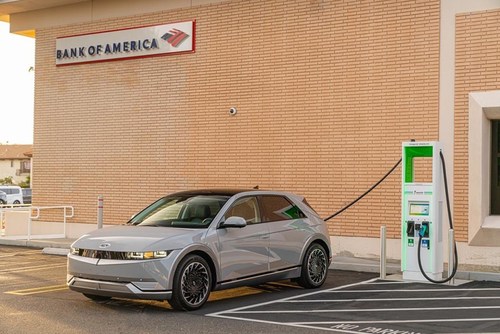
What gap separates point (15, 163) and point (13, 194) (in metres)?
49.4

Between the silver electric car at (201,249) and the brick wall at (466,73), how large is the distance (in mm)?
3953

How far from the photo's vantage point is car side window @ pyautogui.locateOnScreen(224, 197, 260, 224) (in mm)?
10341

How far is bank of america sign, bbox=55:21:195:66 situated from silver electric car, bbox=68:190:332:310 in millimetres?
8016

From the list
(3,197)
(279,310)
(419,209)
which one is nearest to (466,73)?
(419,209)

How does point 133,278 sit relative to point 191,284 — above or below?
above

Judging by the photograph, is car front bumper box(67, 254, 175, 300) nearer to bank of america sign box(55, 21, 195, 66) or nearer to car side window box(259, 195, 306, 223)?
car side window box(259, 195, 306, 223)

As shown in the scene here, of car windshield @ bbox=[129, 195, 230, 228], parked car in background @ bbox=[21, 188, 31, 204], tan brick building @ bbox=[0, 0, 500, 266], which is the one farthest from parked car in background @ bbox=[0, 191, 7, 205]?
car windshield @ bbox=[129, 195, 230, 228]

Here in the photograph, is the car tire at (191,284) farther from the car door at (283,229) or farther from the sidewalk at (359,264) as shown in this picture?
the sidewalk at (359,264)

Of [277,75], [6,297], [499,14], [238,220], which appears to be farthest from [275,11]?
[6,297]

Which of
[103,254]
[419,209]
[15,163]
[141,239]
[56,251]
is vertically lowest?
[56,251]

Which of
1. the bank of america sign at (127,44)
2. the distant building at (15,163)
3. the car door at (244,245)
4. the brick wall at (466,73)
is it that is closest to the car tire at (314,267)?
the car door at (244,245)

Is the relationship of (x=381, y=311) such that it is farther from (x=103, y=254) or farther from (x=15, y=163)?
(x=15, y=163)

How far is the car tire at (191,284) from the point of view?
29.8ft

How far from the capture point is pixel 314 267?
1143cm
